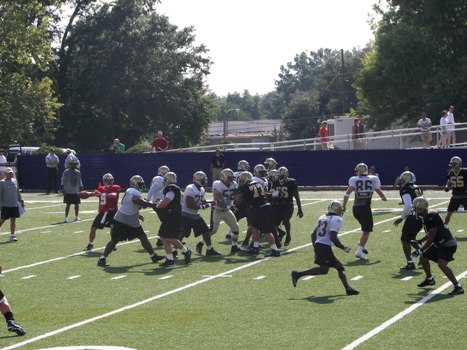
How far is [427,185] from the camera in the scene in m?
35.8

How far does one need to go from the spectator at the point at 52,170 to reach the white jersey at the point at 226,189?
1911cm

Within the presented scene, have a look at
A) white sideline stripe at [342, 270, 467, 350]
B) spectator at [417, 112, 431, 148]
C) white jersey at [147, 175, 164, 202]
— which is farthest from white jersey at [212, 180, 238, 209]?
spectator at [417, 112, 431, 148]

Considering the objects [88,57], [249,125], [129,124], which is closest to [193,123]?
[129,124]

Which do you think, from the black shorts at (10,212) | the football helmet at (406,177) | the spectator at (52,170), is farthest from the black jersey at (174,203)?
the spectator at (52,170)

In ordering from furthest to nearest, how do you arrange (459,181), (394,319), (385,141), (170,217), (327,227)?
(385,141)
(459,181)
(170,217)
(327,227)
(394,319)

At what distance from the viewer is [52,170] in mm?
39688

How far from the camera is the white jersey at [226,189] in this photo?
2097cm

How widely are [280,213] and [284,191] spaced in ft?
1.54

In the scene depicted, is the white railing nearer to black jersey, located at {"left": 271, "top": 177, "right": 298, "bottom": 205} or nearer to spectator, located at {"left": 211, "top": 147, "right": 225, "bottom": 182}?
spectator, located at {"left": 211, "top": 147, "right": 225, "bottom": 182}

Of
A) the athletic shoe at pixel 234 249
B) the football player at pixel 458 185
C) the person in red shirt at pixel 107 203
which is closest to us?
the athletic shoe at pixel 234 249

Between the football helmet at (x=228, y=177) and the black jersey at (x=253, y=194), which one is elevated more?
the football helmet at (x=228, y=177)

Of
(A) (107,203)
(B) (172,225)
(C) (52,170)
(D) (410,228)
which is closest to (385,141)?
(C) (52,170)

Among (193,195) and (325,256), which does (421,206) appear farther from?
(193,195)

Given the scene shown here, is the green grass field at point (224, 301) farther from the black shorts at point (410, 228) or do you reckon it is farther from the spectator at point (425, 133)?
the spectator at point (425, 133)
